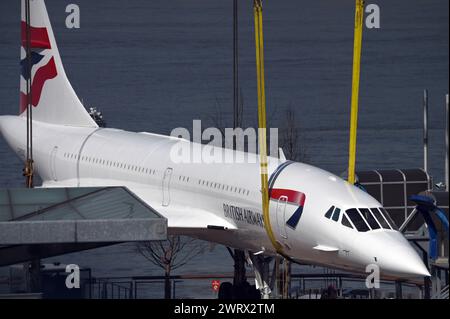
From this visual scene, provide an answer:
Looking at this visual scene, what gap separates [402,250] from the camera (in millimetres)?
51156

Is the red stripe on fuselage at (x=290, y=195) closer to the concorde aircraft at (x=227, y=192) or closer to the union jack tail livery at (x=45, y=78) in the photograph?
the concorde aircraft at (x=227, y=192)

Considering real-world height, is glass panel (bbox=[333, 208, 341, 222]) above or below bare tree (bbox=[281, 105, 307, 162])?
below

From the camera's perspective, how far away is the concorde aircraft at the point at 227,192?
52828 mm

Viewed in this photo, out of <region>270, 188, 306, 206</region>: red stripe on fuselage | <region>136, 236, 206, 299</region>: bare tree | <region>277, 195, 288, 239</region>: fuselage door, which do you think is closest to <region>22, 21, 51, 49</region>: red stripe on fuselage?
<region>136, 236, 206, 299</region>: bare tree

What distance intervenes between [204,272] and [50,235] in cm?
5903

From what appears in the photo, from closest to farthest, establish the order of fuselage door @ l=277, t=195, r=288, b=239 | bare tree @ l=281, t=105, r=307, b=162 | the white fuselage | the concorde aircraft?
1. the white fuselage
2. the concorde aircraft
3. fuselage door @ l=277, t=195, r=288, b=239
4. bare tree @ l=281, t=105, r=307, b=162

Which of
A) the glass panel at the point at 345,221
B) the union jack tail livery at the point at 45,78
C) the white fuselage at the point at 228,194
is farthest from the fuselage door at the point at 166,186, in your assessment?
the union jack tail livery at the point at 45,78

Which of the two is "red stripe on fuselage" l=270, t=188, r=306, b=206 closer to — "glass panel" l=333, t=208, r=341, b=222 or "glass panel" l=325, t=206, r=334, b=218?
"glass panel" l=325, t=206, r=334, b=218

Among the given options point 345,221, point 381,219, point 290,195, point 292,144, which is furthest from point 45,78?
point 381,219

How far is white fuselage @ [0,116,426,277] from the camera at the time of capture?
52562 millimetres

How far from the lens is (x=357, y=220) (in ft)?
174

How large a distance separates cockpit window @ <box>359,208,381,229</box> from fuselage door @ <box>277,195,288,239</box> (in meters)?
3.51
